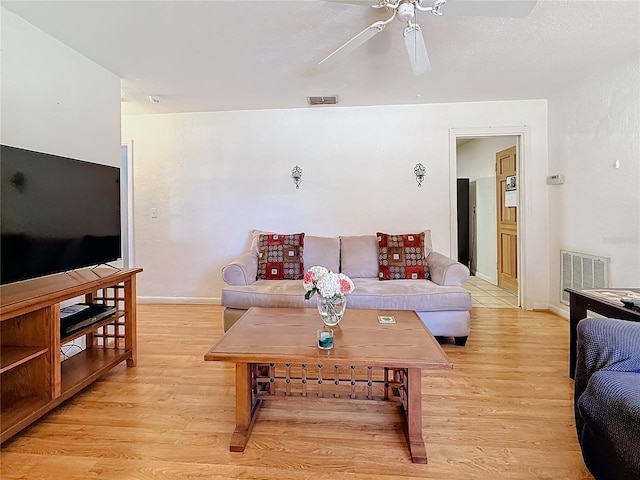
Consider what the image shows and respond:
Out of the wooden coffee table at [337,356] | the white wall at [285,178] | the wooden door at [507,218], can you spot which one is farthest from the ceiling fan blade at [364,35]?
the wooden door at [507,218]

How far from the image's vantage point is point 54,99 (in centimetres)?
239

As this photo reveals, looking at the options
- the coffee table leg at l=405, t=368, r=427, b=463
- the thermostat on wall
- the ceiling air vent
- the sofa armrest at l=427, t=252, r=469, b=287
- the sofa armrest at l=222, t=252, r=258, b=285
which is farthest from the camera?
the ceiling air vent

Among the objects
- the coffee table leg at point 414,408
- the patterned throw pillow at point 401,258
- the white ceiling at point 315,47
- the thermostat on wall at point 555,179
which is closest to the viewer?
the coffee table leg at point 414,408


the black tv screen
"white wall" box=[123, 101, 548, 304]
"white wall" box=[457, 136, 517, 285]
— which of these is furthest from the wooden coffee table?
"white wall" box=[457, 136, 517, 285]

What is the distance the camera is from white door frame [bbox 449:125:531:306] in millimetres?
3750

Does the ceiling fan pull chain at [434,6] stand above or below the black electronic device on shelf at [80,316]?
above

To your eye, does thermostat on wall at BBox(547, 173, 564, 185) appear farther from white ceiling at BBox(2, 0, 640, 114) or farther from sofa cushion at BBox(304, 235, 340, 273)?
sofa cushion at BBox(304, 235, 340, 273)

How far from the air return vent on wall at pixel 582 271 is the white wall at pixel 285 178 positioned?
0.30 m

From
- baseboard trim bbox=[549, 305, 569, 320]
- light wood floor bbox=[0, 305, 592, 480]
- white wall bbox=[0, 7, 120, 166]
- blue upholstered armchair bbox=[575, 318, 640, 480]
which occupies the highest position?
white wall bbox=[0, 7, 120, 166]

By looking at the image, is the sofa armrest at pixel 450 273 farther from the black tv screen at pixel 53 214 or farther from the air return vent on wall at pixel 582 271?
the black tv screen at pixel 53 214

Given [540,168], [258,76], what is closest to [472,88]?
[540,168]

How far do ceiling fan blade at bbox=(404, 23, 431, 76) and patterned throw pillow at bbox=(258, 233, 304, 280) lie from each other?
6.14 feet

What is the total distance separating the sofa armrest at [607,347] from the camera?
1.28 metres

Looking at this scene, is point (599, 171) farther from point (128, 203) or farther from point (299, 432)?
point (128, 203)
